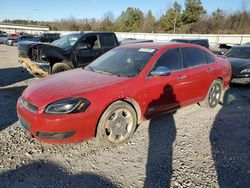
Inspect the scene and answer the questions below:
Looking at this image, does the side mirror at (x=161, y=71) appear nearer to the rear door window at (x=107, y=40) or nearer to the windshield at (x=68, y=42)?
the windshield at (x=68, y=42)

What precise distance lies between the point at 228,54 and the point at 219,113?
205 inches

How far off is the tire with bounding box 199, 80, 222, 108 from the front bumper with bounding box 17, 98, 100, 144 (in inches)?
127

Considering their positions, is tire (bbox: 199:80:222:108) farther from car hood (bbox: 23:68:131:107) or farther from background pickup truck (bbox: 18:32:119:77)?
background pickup truck (bbox: 18:32:119:77)

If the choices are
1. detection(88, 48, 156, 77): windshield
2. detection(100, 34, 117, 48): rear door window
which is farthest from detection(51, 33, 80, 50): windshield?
→ detection(88, 48, 156, 77): windshield

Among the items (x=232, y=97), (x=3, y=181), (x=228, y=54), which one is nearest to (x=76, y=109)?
(x=3, y=181)

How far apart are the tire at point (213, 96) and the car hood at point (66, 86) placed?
262 cm

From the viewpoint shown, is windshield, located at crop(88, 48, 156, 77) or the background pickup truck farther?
the background pickup truck

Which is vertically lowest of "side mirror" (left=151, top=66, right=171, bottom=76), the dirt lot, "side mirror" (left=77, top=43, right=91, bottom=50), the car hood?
the dirt lot

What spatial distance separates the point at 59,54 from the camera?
7367 mm

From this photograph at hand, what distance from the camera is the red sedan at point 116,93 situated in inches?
132

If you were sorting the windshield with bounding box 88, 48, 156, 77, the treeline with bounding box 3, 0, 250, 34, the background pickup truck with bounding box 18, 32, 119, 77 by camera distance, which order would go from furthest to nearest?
the treeline with bounding box 3, 0, 250, 34 → the background pickup truck with bounding box 18, 32, 119, 77 → the windshield with bounding box 88, 48, 156, 77

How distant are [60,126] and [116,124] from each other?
0.93 metres

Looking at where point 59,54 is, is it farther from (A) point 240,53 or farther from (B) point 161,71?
(A) point 240,53

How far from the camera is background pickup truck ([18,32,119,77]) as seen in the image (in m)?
7.32
